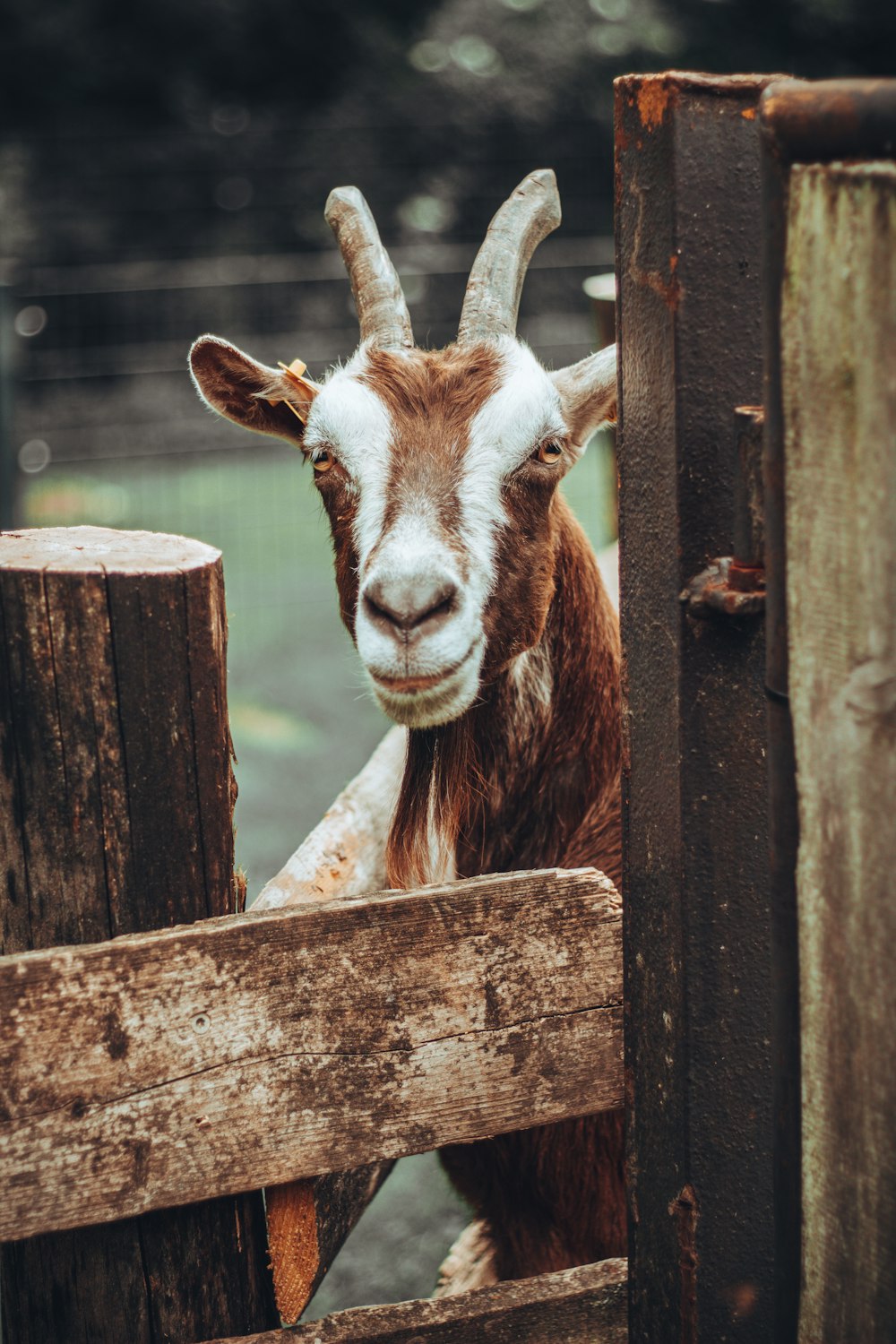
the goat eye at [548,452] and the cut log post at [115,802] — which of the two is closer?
the cut log post at [115,802]

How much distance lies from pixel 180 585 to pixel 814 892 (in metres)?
0.87

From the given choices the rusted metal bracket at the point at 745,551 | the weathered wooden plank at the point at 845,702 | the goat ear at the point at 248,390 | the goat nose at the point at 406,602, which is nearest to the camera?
the weathered wooden plank at the point at 845,702

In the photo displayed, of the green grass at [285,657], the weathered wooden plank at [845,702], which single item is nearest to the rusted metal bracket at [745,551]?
the weathered wooden plank at [845,702]

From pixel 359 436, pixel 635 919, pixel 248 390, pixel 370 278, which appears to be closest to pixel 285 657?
pixel 248 390

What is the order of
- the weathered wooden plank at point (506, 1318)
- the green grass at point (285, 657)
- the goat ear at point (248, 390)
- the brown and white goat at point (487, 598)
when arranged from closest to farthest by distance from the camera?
the weathered wooden plank at point (506, 1318) → the brown and white goat at point (487, 598) → the goat ear at point (248, 390) → the green grass at point (285, 657)

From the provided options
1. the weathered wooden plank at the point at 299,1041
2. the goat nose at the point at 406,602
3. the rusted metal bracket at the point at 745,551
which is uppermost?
the rusted metal bracket at the point at 745,551

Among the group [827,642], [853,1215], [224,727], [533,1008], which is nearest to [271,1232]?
[533,1008]

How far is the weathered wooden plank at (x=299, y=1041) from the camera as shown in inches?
62.3

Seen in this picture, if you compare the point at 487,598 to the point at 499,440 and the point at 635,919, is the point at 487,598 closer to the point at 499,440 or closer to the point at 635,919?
the point at 499,440

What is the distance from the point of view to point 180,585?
5.62 ft

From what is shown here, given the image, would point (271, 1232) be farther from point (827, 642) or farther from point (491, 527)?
point (491, 527)

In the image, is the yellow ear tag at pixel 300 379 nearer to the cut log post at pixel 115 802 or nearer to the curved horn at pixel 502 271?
the curved horn at pixel 502 271

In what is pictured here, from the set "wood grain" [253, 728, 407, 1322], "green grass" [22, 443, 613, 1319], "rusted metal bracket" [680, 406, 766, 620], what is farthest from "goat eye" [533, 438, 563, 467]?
"green grass" [22, 443, 613, 1319]

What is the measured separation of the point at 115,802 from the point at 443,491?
112 cm
